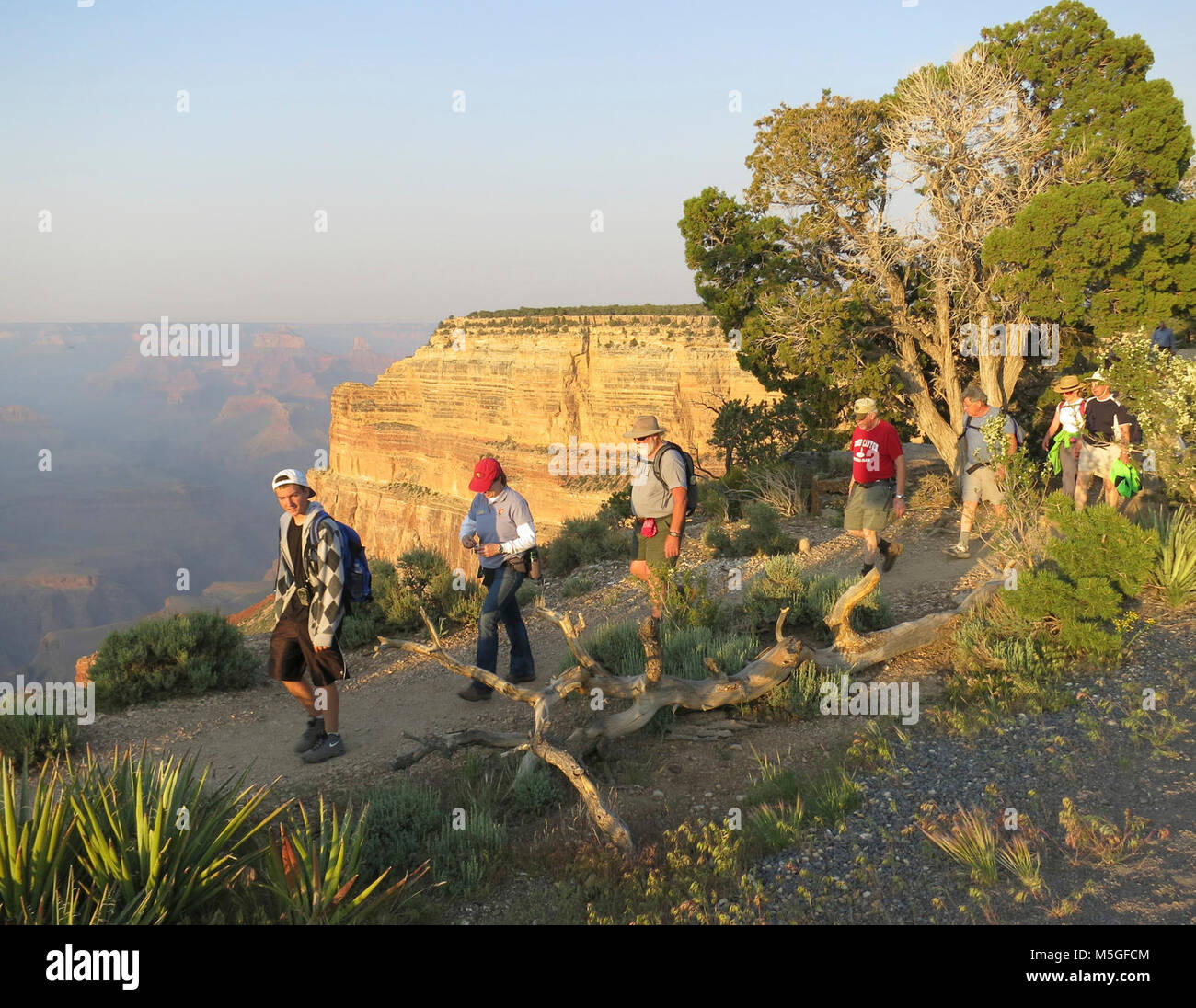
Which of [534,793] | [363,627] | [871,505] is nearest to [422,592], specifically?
[363,627]

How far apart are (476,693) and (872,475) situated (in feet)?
13.7

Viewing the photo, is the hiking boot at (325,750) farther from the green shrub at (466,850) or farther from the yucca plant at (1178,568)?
the yucca plant at (1178,568)

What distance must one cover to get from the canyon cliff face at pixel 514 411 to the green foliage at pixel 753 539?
20337 mm

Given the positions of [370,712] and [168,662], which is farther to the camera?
[168,662]

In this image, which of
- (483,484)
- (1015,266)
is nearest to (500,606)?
(483,484)

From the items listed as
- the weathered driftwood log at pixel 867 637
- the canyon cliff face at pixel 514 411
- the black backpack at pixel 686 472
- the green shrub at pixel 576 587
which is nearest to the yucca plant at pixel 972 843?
the weathered driftwood log at pixel 867 637

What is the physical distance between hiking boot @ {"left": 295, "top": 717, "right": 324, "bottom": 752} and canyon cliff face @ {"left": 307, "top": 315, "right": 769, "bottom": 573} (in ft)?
89.2

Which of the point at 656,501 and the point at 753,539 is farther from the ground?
the point at 656,501

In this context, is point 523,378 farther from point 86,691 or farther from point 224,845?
point 224,845

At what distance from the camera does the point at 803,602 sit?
24.6 feet

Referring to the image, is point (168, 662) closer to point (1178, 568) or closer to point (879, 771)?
point (879, 771)

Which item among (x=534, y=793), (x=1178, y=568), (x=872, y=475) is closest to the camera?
(x=534, y=793)

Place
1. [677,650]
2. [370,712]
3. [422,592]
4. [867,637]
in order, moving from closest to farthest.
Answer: [867,637], [677,650], [370,712], [422,592]
